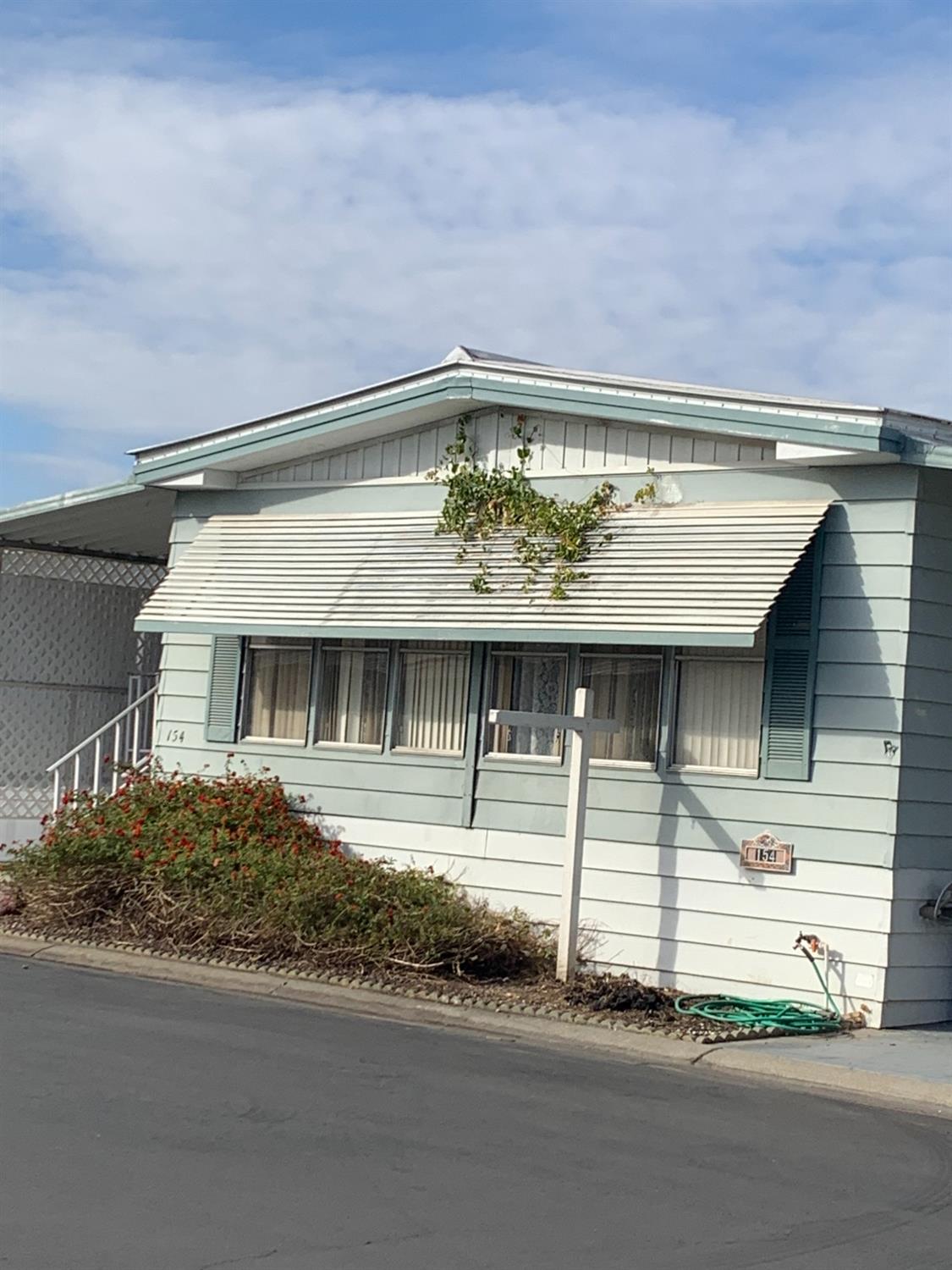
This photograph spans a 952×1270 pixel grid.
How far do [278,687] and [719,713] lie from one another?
4160mm

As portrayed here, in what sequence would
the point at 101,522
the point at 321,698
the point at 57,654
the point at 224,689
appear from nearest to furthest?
the point at 321,698, the point at 224,689, the point at 101,522, the point at 57,654

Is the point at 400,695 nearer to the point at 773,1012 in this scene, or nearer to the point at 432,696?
the point at 432,696

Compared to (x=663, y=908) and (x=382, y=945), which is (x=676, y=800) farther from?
(x=382, y=945)

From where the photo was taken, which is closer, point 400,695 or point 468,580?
point 468,580

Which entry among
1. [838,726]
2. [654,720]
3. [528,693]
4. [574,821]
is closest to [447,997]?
[574,821]

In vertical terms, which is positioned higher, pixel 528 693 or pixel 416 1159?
pixel 528 693

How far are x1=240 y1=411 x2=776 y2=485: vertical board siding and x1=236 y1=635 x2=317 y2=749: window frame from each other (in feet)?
4.52

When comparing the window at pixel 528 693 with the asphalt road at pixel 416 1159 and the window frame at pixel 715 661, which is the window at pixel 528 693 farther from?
the asphalt road at pixel 416 1159

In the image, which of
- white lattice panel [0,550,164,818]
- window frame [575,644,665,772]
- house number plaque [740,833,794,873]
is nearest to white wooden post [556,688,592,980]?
window frame [575,644,665,772]

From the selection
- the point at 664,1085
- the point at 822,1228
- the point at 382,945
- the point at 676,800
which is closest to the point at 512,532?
the point at 676,800

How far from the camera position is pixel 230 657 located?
46.3 ft

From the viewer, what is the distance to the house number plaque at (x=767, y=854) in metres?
11.0

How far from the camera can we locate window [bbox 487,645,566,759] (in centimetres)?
1239

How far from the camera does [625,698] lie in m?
12.0
